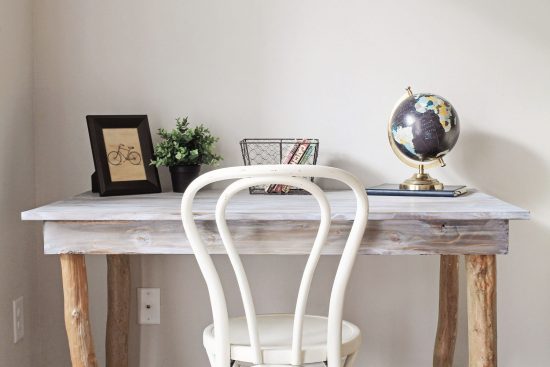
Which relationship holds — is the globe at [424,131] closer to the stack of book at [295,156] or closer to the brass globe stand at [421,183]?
the brass globe stand at [421,183]

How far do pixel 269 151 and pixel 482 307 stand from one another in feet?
2.62

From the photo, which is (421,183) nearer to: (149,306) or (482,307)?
(482,307)

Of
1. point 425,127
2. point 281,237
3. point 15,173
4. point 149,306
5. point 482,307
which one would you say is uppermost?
point 425,127

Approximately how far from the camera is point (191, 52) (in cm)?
230

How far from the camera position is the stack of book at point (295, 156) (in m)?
2.12

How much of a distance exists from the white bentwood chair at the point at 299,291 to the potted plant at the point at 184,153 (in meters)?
0.48

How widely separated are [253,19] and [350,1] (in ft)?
0.95

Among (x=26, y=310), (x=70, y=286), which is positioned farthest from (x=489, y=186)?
(x=26, y=310)

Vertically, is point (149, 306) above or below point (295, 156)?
below

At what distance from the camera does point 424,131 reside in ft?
6.78

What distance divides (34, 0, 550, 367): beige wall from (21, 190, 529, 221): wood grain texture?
1.16 feet

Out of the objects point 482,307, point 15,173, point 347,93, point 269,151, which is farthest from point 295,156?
point 15,173

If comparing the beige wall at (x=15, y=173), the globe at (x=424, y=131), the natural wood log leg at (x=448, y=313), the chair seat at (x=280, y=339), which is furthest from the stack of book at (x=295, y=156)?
the beige wall at (x=15, y=173)

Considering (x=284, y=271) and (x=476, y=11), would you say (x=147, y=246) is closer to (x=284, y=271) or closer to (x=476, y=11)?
(x=284, y=271)
